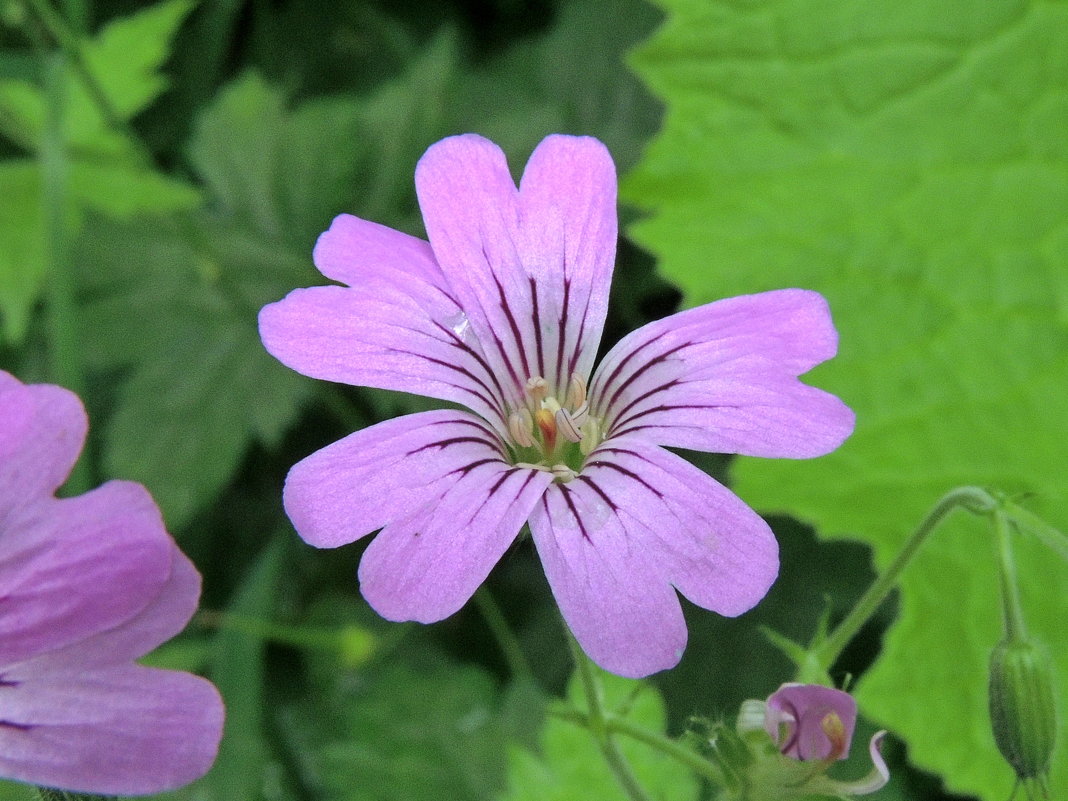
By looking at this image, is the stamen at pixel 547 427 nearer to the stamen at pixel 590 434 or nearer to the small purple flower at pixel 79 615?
the stamen at pixel 590 434

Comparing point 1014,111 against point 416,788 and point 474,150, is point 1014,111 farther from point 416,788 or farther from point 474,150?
point 416,788

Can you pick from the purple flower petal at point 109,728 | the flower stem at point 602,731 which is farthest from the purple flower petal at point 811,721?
the purple flower petal at point 109,728

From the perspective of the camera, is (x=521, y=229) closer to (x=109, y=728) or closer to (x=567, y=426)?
(x=567, y=426)

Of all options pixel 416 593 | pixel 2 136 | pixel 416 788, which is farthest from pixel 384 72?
pixel 416 593

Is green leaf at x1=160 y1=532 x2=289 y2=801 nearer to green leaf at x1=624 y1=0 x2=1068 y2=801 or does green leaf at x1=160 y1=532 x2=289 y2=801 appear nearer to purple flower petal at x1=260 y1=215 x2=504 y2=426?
green leaf at x1=624 y1=0 x2=1068 y2=801

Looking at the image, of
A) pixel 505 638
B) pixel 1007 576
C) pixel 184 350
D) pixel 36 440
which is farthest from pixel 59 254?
pixel 1007 576

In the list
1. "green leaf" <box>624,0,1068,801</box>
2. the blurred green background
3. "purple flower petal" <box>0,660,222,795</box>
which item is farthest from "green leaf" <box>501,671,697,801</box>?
"purple flower petal" <box>0,660,222,795</box>
